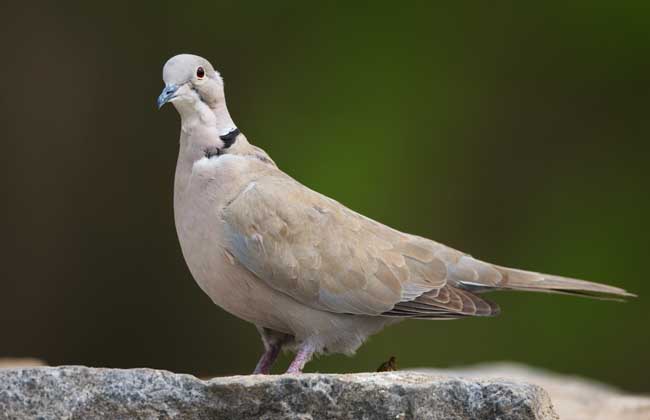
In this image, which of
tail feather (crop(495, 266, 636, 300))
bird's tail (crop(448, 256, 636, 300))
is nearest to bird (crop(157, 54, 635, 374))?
bird's tail (crop(448, 256, 636, 300))

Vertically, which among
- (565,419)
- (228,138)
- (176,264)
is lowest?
(176,264)

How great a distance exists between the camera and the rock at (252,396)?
246 centimetres

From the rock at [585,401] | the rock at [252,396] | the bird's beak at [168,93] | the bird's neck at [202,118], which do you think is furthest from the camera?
the rock at [585,401]

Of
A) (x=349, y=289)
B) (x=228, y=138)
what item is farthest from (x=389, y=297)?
(x=228, y=138)

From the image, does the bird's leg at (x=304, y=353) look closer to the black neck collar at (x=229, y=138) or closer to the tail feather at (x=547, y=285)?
the black neck collar at (x=229, y=138)

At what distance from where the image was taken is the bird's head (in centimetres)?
348

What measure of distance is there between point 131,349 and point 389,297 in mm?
3660

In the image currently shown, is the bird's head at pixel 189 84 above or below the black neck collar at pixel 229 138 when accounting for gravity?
above

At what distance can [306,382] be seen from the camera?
255 centimetres

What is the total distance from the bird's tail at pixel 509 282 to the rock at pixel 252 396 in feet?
4.18

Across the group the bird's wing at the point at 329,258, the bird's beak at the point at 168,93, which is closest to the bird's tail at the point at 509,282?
the bird's wing at the point at 329,258

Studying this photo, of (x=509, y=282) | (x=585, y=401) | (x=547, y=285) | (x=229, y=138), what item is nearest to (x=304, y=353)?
(x=229, y=138)

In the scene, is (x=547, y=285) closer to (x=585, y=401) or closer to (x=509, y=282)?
(x=509, y=282)

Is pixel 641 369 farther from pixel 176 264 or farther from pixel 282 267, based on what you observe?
pixel 282 267
